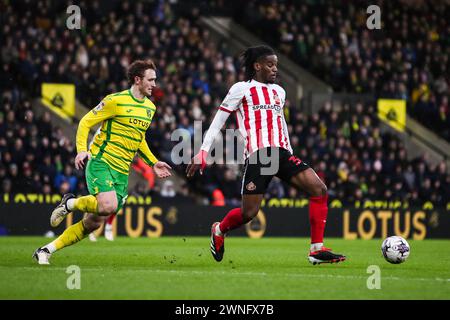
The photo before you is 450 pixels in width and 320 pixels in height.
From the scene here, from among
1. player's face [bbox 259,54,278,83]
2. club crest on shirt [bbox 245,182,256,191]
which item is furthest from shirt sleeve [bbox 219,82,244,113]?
club crest on shirt [bbox 245,182,256,191]

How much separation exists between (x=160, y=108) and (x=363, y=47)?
26.6 feet

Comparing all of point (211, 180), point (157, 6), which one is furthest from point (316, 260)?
point (157, 6)

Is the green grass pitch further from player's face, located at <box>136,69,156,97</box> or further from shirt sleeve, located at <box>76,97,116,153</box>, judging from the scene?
player's face, located at <box>136,69,156,97</box>

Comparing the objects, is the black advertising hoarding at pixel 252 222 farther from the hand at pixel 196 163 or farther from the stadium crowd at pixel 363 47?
the hand at pixel 196 163

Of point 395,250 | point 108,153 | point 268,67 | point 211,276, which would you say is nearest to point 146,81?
point 108,153

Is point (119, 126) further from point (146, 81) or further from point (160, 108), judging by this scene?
point (160, 108)

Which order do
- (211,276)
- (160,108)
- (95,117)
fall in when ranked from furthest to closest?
→ (160,108), (95,117), (211,276)

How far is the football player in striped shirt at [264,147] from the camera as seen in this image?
10.5 m

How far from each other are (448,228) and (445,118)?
220 inches

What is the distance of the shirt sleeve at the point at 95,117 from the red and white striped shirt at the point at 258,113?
1255mm

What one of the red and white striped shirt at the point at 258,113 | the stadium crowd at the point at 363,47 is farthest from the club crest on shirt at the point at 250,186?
the stadium crowd at the point at 363,47

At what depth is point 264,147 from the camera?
1048cm

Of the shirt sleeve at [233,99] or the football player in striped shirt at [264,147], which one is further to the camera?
the shirt sleeve at [233,99]

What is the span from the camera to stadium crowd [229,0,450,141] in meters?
27.7
